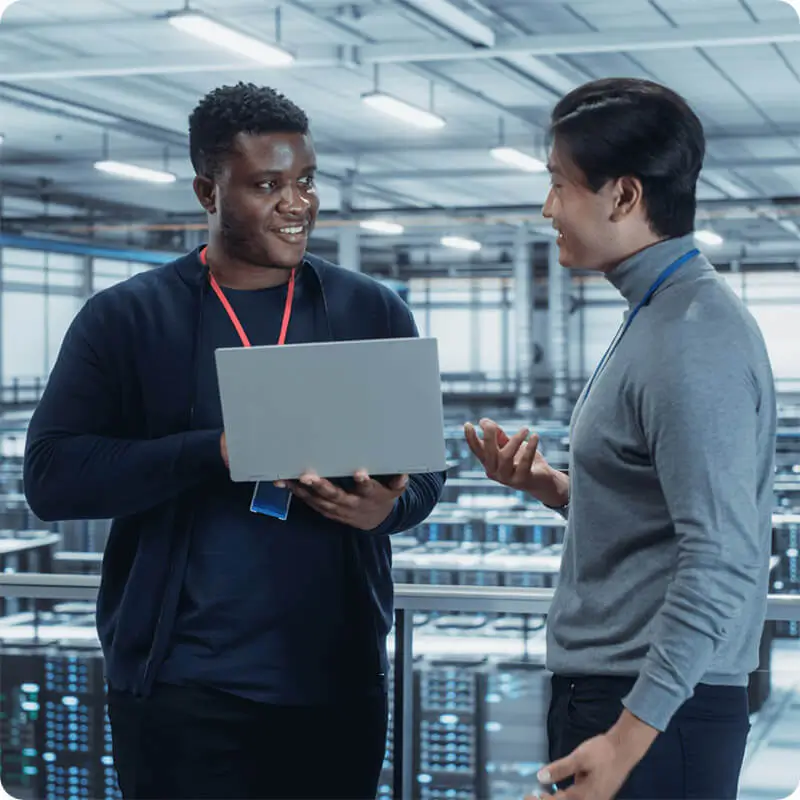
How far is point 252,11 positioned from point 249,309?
634 centimetres


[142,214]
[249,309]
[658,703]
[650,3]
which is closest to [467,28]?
[650,3]

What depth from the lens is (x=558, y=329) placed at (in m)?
17.8

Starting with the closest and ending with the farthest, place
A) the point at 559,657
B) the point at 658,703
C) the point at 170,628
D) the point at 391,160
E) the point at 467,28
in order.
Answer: the point at 658,703, the point at 559,657, the point at 170,628, the point at 467,28, the point at 391,160

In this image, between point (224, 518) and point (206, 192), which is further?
point (206, 192)

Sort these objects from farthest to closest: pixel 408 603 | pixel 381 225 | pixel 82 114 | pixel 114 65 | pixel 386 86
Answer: pixel 381 225
pixel 82 114
pixel 386 86
pixel 114 65
pixel 408 603

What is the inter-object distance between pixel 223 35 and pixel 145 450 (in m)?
4.77

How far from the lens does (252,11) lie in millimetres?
7406

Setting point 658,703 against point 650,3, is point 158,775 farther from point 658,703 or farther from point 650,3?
point 650,3

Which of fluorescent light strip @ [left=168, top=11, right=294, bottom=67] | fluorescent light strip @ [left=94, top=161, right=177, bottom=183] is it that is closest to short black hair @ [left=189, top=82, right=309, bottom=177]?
fluorescent light strip @ [left=168, top=11, right=294, bottom=67]

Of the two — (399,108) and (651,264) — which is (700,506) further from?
(399,108)

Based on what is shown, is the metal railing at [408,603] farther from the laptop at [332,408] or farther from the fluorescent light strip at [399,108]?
the fluorescent light strip at [399,108]

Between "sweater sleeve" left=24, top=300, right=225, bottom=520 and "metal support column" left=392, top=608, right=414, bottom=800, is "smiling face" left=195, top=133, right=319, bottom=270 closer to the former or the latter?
"sweater sleeve" left=24, top=300, right=225, bottom=520

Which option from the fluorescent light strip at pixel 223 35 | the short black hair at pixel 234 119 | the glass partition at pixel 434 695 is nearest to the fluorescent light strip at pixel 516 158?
the fluorescent light strip at pixel 223 35

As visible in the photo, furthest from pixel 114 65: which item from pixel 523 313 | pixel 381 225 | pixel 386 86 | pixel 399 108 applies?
pixel 523 313
